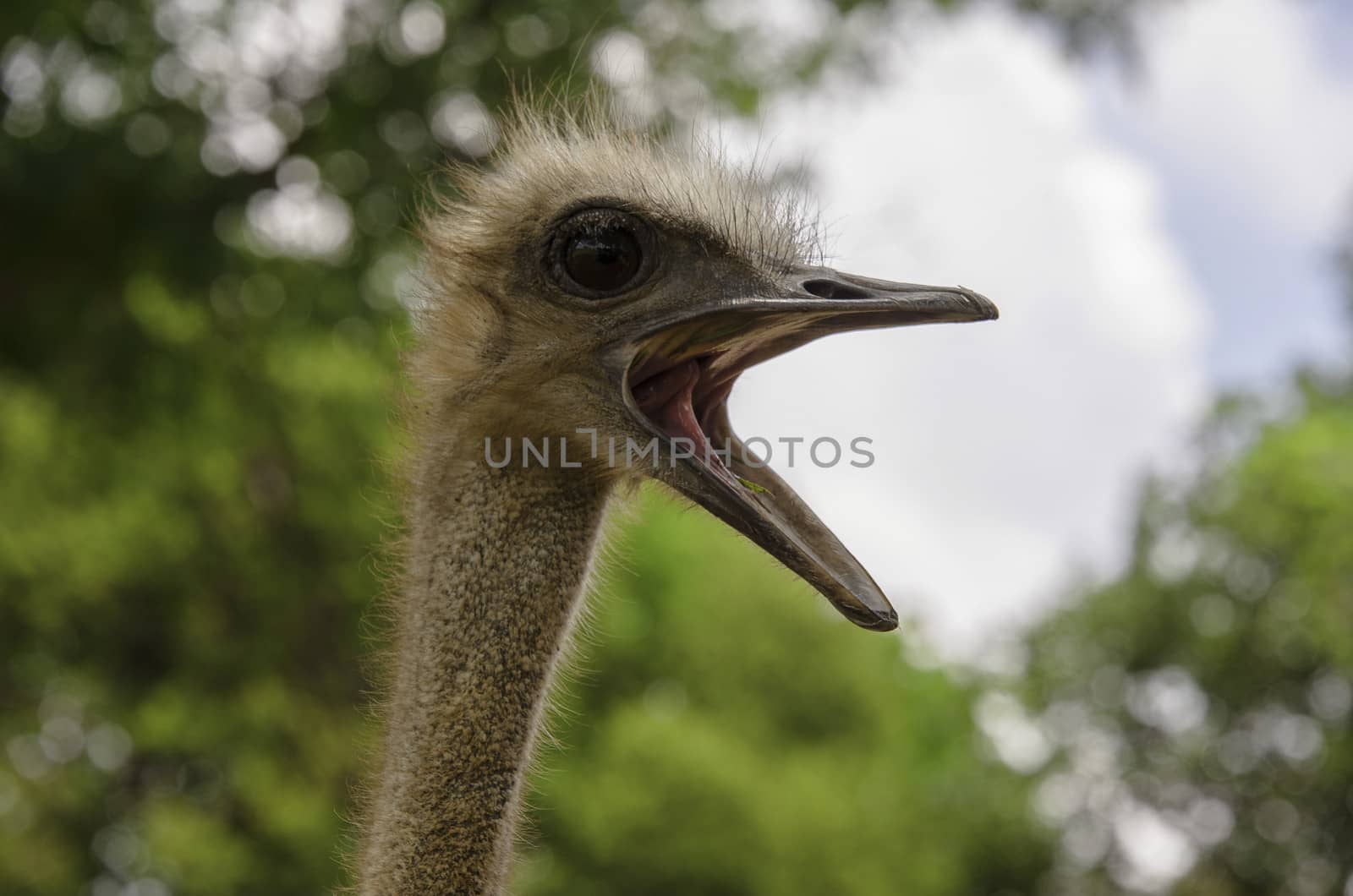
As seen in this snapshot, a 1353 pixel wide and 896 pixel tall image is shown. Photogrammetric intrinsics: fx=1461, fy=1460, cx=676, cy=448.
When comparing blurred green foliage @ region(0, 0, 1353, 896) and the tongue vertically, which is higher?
blurred green foliage @ region(0, 0, 1353, 896)

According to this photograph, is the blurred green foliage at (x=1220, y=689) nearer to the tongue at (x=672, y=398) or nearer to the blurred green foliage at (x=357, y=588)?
the blurred green foliage at (x=357, y=588)

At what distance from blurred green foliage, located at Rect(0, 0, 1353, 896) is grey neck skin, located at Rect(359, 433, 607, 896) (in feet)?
0.95

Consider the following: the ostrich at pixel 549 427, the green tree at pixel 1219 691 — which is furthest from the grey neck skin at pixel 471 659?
the green tree at pixel 1219 691

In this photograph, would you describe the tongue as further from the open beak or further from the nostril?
the nostril

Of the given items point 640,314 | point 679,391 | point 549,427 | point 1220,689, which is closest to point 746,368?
point 679,391

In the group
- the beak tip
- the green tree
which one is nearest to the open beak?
the beak tip

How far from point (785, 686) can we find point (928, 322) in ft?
75.3

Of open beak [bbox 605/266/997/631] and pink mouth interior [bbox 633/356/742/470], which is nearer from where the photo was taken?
open beak [bbox 605/266/997/631]

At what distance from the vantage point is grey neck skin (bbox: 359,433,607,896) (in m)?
2.04

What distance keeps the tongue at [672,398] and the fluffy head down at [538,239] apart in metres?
0.14

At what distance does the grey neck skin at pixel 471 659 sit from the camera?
6.68ft

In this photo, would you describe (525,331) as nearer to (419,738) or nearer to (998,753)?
(419,738)

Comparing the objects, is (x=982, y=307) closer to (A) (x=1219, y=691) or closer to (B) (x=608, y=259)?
(B) (x=608, y=259)

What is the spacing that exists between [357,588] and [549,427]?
35.5ft
